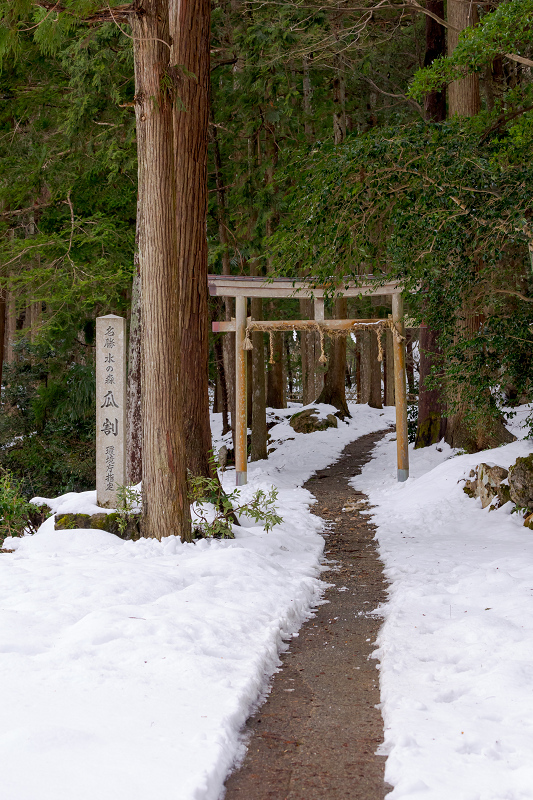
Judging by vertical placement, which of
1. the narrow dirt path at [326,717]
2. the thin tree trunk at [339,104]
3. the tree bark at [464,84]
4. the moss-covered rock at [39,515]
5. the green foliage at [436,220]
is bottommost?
the narrow dirt path at [326,717]

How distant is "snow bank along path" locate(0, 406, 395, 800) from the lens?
281cm

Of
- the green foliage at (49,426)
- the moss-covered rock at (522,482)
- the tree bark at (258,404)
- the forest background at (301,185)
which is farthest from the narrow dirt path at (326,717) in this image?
the green foliage at (49,426)

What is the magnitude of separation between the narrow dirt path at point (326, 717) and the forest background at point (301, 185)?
3.86 metres

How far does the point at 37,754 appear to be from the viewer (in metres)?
2.84

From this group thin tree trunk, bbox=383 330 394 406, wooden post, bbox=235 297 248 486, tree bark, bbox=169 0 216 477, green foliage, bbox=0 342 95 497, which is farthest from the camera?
thin tree trunk, bbox=383 330 394 406

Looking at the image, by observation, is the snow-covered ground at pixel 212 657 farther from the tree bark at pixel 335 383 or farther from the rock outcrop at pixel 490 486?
the tree bark at pixel 335 383

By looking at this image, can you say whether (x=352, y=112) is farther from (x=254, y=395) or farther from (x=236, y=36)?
(x=254, y=395)

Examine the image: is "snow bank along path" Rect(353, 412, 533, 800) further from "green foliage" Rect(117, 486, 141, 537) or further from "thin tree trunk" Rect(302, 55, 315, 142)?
"thin tree trunk" Rect(302, 55, 315, 142)

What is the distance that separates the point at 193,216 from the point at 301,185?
4.76ft

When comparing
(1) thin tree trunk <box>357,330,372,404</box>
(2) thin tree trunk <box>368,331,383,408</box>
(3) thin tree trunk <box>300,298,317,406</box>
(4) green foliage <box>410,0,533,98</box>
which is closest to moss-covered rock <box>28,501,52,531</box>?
(4) green foliage <box>410,0,533,98</box>

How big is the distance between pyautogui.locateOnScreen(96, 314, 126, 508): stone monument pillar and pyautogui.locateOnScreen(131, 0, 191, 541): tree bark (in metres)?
0.91

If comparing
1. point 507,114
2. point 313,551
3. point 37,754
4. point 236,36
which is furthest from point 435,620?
point 236,36

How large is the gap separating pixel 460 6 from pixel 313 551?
10.1 meters

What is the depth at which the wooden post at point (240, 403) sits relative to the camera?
1344 centimetres
